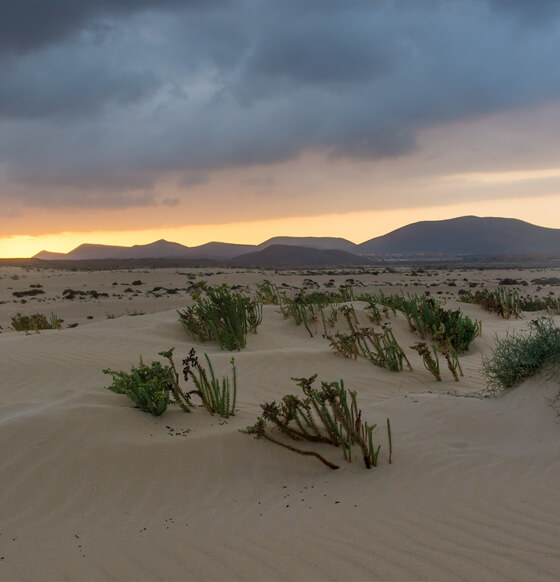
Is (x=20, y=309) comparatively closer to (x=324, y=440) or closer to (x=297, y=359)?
(x=297, y=359)

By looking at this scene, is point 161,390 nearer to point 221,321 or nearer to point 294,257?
point 221,321

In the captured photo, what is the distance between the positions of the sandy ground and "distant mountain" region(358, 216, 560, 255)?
168471 mm

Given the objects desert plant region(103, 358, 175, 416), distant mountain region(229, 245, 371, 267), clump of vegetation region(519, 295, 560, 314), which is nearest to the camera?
desert plant region(103, 358, 175, 416)

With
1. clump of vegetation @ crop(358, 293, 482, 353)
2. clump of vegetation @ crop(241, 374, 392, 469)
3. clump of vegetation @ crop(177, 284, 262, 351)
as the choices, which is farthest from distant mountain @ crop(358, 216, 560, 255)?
clump of vegetation @ crop(241, 374, 392, 469)

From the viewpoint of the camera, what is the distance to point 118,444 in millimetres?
3703

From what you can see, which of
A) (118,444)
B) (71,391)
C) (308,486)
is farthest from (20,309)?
(308,486)

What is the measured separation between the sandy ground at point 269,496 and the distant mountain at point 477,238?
168471 mm

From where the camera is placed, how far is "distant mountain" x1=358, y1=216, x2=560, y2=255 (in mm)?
161625

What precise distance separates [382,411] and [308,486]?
5.46 ft

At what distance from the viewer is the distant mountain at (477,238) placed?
530 ft

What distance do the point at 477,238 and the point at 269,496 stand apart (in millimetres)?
187357

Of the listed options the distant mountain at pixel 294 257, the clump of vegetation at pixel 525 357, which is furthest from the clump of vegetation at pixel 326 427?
the distant mountain at pixel 294 257

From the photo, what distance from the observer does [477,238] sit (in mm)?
173875

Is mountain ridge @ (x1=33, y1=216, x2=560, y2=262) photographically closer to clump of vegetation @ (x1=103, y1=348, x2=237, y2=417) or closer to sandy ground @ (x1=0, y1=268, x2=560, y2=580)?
clump of vegetation @ (x1=103, y1=348, x2=237, y2=417)
